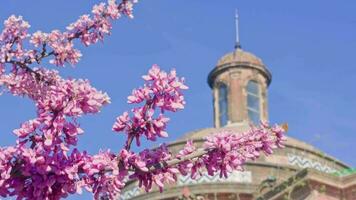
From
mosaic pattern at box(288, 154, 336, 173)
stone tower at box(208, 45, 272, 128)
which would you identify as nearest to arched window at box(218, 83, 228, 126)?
stone tower at box(208, 45, 272, 128)

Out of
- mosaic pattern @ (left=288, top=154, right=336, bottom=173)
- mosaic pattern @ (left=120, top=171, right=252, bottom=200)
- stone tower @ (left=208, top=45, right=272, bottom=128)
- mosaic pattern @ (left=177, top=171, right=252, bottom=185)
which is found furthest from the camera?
stone tower @ (left=208, top=45, right=272, bottom=128)

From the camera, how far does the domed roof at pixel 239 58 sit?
3375 cm

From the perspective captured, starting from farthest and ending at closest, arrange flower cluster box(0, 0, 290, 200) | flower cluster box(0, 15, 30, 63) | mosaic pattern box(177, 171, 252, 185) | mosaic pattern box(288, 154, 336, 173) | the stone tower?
1. the stone tower
2. mosaic pattern box(288, 154, 336, 173)
3. mosaic pattern box(177, 171, 252, 185)
4. flower cluster box(0, 15, 30, 63)
5. flower cluster box(0, 0, 290, 200)

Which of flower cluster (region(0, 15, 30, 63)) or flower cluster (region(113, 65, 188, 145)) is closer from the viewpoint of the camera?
flower cluster (region(113, 65, 188, 145))

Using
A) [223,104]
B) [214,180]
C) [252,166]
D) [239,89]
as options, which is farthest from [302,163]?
[223,104]

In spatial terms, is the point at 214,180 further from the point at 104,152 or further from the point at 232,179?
the point at 104,152

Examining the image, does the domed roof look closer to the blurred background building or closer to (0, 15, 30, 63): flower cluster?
the blurred background building

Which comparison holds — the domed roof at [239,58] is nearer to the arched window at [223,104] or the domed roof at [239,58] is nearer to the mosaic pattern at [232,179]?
the arched window at [223,104]

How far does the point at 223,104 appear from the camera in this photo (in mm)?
33656

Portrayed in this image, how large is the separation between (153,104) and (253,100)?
89.8ft

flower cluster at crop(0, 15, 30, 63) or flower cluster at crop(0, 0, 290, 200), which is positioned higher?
flower cluster at crop(0, 15, 30, 63)

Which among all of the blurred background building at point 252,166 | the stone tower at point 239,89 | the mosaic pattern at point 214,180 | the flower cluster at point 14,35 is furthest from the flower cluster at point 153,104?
the stone tower at point 239,89

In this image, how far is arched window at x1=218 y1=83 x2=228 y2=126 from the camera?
109 ft

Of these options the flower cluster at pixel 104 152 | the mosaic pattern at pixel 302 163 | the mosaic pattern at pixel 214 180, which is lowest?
the flower cluster at pixel 104 152
